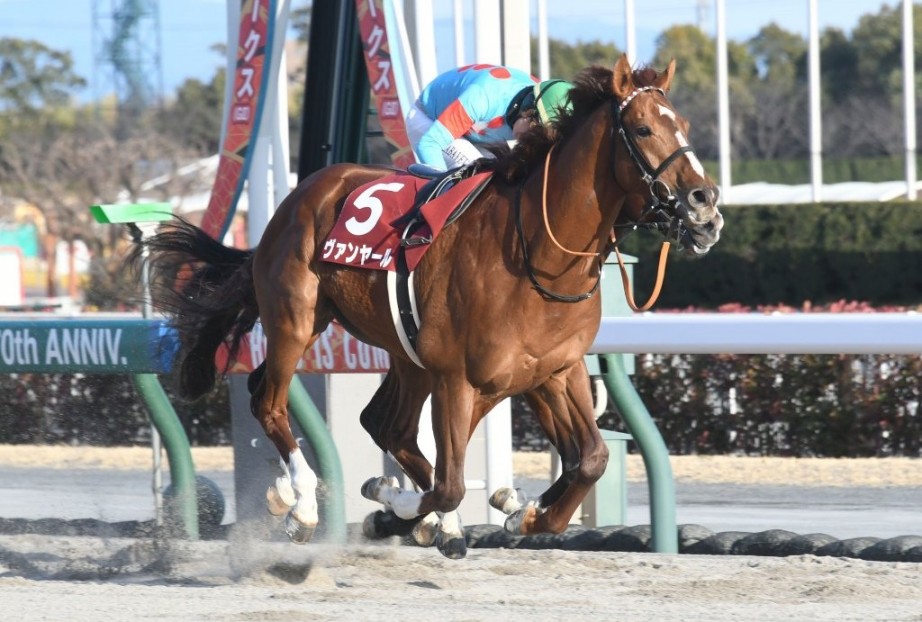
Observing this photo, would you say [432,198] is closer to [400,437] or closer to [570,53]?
[400,437]

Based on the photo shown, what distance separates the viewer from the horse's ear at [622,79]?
4016mm

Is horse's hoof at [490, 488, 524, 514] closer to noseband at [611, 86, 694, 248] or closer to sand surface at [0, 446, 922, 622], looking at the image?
sand surface at [0, 446, 922, 622]

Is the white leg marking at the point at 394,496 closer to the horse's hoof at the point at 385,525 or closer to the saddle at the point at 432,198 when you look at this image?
the horse's hoof at the point at 385,525

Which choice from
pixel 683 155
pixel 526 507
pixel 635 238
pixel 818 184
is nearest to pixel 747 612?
pixel 526 507

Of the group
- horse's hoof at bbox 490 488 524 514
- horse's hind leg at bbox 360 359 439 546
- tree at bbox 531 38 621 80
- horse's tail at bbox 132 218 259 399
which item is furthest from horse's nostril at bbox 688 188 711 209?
tree at bbox 531 38 621 80

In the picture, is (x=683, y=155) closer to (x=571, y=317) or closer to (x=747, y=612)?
(x=571, y=317)

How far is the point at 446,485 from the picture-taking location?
4285 mm

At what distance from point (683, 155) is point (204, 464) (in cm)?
508

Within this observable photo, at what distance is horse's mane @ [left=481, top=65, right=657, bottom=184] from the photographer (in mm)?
4176

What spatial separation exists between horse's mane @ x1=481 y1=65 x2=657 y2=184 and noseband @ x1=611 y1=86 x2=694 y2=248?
12 centimetres

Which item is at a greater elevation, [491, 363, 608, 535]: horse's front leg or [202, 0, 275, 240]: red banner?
[202, 0, 275, 240]: red banner

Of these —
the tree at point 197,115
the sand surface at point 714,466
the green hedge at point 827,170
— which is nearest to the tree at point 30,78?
the tree at point 197,115

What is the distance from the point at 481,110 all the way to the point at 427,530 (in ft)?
4.48

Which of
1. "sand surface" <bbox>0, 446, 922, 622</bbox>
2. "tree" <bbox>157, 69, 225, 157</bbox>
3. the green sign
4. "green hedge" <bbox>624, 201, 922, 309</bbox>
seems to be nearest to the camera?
"sand surface" <bbox>0, 446, 922, 622</bbox>
